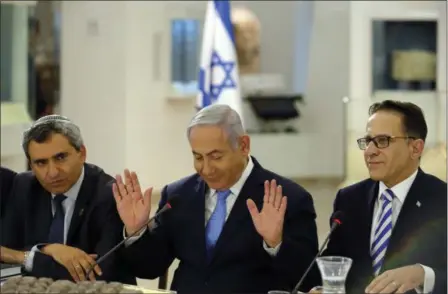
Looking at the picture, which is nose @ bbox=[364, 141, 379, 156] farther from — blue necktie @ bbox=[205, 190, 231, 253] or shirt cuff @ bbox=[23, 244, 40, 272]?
shirt cuff @ bbox=[23, 244, 40, 272]

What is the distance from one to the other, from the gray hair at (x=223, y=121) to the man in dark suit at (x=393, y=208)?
453mm

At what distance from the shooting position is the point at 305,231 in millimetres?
3566

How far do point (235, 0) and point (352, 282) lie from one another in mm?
10142

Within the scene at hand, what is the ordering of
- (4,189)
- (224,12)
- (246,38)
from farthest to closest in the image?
(246,38), (224,12), (4,189)

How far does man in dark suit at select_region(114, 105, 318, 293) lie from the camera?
3.54 metres

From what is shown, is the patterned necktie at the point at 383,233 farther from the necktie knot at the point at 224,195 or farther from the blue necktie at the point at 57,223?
the blue necktie at the point at 57,223

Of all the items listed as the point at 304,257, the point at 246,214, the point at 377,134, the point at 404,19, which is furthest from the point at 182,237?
the point at 404,19

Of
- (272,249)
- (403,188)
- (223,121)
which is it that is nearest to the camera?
(272,249)

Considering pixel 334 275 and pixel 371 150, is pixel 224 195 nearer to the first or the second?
pixel 371 150

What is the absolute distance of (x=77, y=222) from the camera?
3863mm

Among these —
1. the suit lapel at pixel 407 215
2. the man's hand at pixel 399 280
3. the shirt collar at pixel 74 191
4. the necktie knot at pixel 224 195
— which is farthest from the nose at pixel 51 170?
the man's hand at pixel 399 280

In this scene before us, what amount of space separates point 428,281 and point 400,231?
0.36 meters

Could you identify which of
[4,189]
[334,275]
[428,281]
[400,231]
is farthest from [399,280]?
[4,189]

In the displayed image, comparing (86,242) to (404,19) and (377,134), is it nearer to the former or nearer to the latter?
(377,134)
